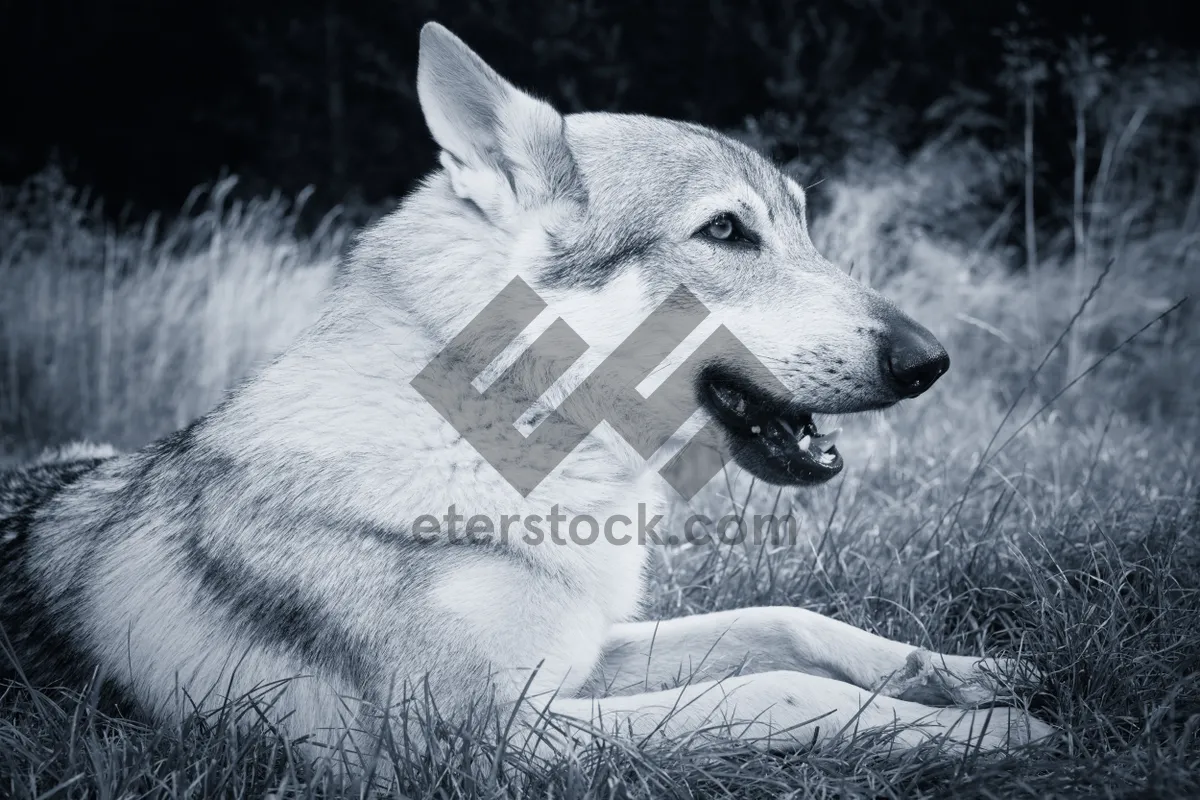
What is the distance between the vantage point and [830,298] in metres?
2.54

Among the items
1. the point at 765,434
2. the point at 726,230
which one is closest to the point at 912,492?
the point at 765,434

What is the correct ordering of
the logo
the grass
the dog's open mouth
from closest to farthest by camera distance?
the grass → the logo → the dog's open mouth

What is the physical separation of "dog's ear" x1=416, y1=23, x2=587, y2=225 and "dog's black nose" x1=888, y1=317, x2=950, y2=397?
38.8 inches

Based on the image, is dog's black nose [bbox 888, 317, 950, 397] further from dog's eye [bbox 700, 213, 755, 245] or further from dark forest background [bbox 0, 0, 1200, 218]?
dark forest background [bbox 0, 0, 1200, 218]

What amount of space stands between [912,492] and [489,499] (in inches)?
98.6

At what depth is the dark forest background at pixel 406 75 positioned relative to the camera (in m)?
8.19

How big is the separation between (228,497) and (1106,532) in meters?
2.73

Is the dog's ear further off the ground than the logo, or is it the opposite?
the dog's ear

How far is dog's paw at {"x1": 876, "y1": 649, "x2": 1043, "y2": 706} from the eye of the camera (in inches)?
86.0

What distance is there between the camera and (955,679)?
2.23m

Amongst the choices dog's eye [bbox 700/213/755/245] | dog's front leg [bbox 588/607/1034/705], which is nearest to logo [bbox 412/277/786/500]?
dog's eye [bbox 700/213/755/245]

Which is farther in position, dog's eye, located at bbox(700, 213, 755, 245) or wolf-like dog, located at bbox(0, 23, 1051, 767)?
dog's eye, located at bbox(700, 213, 755, 245)

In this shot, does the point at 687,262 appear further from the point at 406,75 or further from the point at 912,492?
the point at 406,75

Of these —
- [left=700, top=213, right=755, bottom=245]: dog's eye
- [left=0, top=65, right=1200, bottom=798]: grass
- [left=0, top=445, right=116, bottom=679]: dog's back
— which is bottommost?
[left=0, top=65, right=1200, bottom=798]: grass
